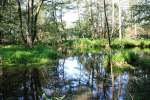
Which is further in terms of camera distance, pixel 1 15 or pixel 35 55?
pixel 1 15

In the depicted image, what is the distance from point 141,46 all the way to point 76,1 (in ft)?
103

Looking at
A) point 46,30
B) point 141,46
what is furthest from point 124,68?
point 46,30

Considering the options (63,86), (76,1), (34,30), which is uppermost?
(76,1)

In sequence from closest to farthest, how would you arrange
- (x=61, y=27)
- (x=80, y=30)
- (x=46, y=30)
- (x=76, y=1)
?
(x=46, y=30) < (x=61, y=27) < (x=80, y=30) < (x=76, y=1)

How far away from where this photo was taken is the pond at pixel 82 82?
10.4 m

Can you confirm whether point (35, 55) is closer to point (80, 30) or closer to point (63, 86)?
point (63, 86)

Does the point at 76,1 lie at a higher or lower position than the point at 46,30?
higher

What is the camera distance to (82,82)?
43.6 ft

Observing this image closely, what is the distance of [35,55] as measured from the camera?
2078 cm

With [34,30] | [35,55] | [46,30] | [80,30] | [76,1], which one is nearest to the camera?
[35,55]

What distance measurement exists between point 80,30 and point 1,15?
3053cm

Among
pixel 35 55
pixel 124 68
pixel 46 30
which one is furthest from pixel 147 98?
pixel 46 30

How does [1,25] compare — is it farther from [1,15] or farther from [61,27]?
[61,27]

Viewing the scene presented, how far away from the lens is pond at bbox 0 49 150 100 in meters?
10.4
